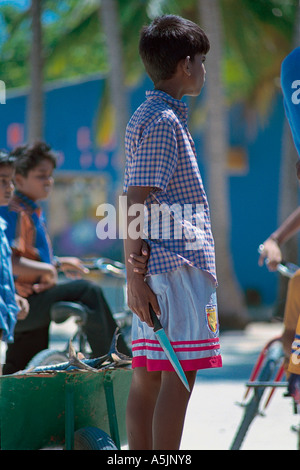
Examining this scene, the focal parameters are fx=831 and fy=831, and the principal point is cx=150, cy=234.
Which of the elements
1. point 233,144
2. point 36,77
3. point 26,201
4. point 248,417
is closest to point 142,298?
point 248,417

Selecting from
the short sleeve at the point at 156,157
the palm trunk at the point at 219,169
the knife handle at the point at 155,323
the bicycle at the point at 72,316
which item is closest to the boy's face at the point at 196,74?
the short sleeve at the point at 156,157

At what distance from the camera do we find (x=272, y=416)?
219 inches

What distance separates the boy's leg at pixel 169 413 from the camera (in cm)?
283

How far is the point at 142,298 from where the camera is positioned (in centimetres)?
286

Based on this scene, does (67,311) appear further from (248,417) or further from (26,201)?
(248,417)

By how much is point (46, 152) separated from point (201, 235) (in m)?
2.42

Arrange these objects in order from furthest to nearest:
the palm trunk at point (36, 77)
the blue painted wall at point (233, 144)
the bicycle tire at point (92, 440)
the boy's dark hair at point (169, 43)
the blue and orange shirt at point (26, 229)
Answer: the blue painted wall at point (233, 144) < the palm trunk at point (36, 77) < the blue and orange shirt at point (26, 229) < the bicycle tire at point (92, 440) < the boy's dark hair at point (169, 43)

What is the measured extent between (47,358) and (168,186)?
205 cm

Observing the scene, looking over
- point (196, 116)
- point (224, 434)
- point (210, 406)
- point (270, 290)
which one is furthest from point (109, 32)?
point (224, 434)

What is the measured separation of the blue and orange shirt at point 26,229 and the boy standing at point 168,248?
1.85 m

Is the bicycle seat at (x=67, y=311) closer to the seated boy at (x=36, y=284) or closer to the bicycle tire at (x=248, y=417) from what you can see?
the seated boy at (x=36, y=284)

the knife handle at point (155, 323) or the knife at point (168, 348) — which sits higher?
the knife handle at point (155, 323)

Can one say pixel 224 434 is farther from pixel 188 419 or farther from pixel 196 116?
pixel 196 116

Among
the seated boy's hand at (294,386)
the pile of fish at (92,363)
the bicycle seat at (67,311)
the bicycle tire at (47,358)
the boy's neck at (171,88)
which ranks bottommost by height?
the bicycle tire at (47,358)
